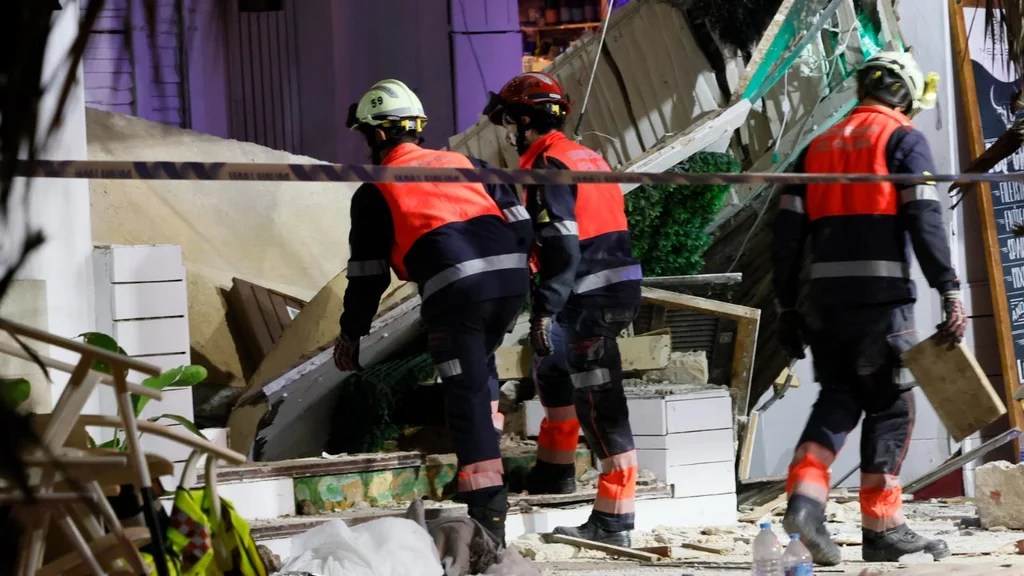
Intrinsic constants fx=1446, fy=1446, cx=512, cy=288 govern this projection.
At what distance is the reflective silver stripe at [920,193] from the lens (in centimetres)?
509

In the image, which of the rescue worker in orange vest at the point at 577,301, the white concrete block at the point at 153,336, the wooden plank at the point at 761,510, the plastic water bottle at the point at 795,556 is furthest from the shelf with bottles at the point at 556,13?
the plastic water bottle at the point at 795,556

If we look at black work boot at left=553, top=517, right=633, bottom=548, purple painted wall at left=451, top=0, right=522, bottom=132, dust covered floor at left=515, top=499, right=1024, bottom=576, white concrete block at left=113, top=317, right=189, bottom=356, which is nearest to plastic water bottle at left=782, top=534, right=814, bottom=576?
dust covered floor at left=515, top=499, right=1024, bottom=576

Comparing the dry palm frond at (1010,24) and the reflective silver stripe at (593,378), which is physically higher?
the dry palm frond at (1010,24)

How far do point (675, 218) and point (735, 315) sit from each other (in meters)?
0.75

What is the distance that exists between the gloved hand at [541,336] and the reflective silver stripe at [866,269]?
3.48 ft

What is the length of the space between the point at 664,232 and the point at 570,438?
2462 mm

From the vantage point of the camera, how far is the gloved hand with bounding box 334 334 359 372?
18.1 feet

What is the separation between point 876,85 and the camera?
17.8 ft

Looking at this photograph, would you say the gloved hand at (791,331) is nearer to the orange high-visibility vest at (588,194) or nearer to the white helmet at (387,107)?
the orange high-visibility vest at (588,194)

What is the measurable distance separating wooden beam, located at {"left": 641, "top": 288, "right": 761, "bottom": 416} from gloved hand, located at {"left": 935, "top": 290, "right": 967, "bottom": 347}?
2865 mm

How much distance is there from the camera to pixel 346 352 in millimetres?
5543

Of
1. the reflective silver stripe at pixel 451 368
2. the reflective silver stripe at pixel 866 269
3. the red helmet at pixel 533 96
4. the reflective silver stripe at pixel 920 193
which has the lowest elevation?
the reflective silver stripe at pixel 451 368

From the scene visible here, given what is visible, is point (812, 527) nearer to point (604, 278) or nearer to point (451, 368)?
point (451, 368)

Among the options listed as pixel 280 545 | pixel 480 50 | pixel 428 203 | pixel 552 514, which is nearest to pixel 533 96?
pixel 428 203
